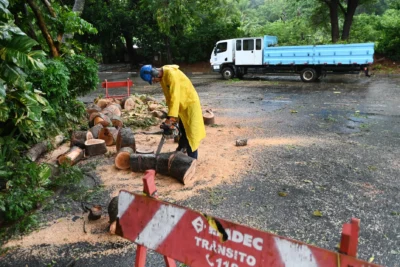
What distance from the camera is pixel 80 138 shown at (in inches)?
234

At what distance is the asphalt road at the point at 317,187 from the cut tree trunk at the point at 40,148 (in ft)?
7.54

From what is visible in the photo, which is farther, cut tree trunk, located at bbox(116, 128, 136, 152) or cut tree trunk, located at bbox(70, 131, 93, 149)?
cut tree trunk, located at bbox(70, 131, 93, 149)

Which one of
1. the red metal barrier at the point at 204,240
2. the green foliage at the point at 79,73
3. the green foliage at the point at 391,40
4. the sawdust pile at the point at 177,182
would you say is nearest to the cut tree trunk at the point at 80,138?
the sawdust pile at the point at 177,182

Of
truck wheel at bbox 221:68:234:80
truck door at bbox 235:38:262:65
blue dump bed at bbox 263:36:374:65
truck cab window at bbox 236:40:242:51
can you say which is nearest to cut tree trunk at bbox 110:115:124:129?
blue dump bed at bbox 263:36:374:65

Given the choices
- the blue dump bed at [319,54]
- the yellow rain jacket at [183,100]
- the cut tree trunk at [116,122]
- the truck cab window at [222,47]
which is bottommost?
the cut tree trunk at [116,122]

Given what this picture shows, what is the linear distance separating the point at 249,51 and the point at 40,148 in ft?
41.7

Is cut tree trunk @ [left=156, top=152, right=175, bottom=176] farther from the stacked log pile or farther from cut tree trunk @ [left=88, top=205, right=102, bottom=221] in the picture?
cut tree trunk @ [left=88, top=205, right=102, bottom=221]

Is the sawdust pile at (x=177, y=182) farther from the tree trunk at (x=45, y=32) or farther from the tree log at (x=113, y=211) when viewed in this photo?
the tree trunk at (x=45, y=32)

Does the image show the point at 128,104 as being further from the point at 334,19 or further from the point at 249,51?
the point at 334,19

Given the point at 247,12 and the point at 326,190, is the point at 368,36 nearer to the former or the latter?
the point at 326,190

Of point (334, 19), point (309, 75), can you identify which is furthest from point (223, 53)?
point (334, 19)

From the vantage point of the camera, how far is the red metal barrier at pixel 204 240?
1601 millimetres

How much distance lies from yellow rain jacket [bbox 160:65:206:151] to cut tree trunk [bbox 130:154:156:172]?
617 mm

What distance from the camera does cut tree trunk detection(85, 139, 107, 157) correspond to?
5.70 metres
